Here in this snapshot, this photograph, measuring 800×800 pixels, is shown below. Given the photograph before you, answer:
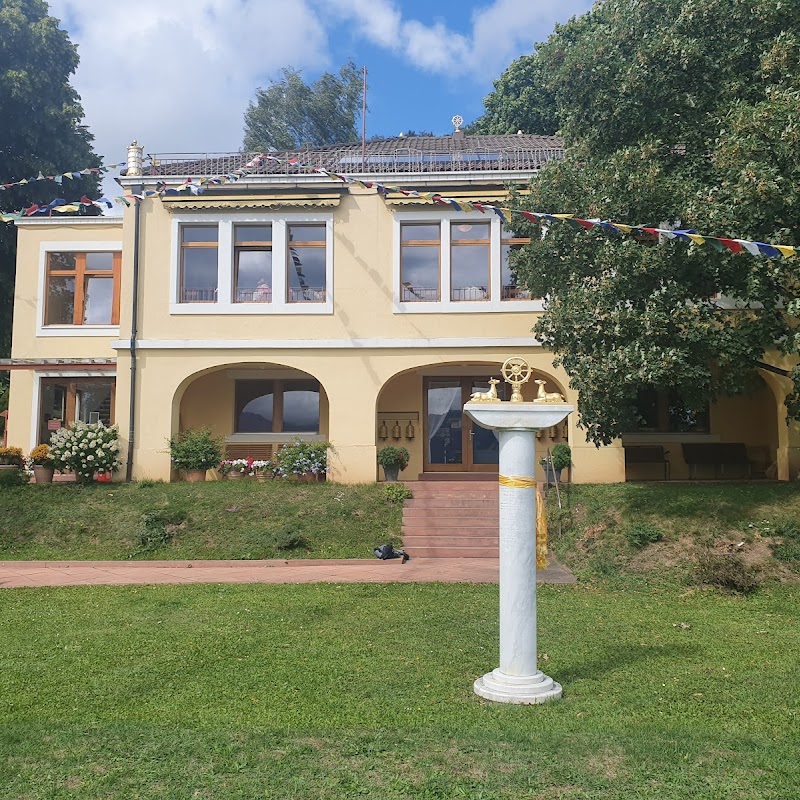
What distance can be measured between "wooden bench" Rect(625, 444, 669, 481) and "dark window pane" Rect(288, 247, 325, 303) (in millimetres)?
7482

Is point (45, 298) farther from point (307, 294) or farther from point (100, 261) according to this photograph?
point (307, 294)

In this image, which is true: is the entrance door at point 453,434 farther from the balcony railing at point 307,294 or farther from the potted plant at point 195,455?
the potted plant at point 195,455

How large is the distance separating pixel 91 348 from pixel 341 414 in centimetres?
658

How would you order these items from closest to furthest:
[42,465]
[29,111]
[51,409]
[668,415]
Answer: [42,465], [668,415], [51,409], [29,111]

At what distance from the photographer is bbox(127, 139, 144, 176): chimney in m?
17.4

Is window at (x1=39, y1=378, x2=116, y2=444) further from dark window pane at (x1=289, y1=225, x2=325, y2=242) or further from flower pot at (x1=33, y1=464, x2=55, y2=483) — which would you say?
dark window pane at (x1=289, y1=225, x2=325, y2=242)

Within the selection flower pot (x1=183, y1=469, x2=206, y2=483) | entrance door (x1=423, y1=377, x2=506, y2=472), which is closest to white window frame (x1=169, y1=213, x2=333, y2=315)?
flower pot (x1=183, y1=469, x2=206, y2=483)

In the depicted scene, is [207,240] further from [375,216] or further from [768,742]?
[768,742]

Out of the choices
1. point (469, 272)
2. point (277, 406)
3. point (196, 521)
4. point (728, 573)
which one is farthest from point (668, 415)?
Result: point (196, 521)

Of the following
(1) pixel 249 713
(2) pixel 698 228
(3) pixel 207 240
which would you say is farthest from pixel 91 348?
(1) pixel 249 713

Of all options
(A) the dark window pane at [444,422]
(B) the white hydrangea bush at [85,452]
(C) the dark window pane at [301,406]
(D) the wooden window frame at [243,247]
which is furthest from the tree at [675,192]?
(B) the white hydrangea bush at [85,452]

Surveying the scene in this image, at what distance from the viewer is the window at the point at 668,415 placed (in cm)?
1781

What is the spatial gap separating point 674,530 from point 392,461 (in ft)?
19.5

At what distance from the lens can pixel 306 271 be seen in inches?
671
